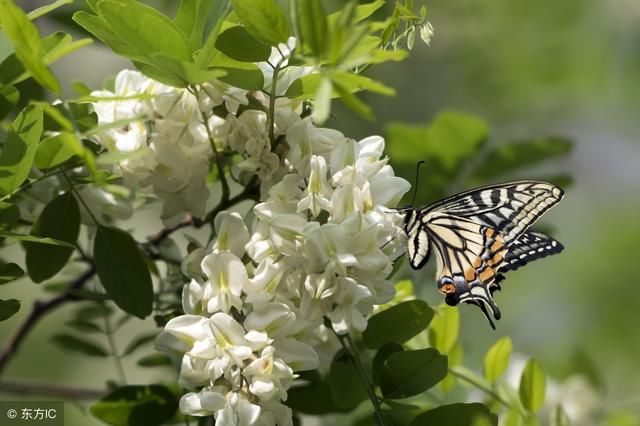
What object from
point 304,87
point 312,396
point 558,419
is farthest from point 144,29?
point 558,419

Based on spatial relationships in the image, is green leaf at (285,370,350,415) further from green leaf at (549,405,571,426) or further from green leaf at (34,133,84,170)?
green leaf at (34,133,84,170)

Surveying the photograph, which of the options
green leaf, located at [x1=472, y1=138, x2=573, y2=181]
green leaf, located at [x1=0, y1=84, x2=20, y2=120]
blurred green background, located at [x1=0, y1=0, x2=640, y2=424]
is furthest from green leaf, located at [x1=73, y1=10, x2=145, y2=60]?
blurred green background, located at [x1=0, y1=0, x2=640, y2=424]

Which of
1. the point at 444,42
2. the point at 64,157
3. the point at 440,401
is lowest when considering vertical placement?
the point at 440,401

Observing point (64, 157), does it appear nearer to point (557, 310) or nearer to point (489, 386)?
point (489, 386)

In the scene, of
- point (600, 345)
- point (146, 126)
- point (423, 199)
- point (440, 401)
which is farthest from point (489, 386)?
point (600, 345)

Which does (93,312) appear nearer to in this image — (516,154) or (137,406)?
(137,406)
